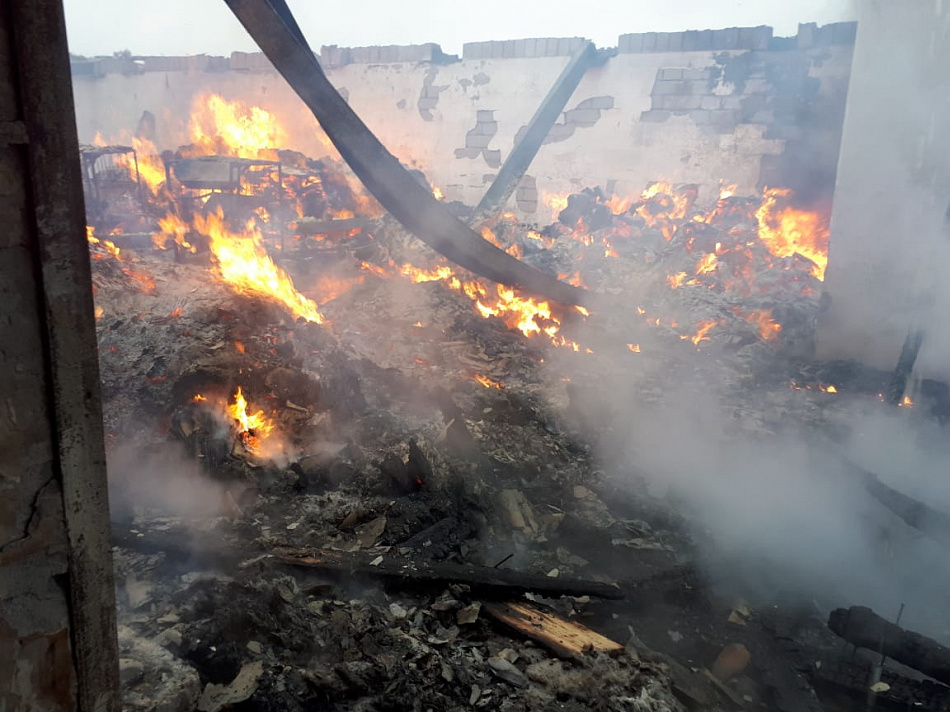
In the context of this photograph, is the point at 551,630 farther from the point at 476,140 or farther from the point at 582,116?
the point at 476,140

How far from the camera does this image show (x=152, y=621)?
125 inches

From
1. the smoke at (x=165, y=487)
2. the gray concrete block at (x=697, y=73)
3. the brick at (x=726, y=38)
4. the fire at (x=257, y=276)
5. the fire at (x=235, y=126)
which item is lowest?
the smoke at (x=165, y=487)

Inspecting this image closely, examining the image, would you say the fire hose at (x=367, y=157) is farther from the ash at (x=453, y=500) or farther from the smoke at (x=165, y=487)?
the smoke at (x=165, y=487)

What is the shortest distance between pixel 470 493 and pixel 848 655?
8.78 ft

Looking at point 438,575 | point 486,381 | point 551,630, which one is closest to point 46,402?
point 438,575

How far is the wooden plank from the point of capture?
10.9ft

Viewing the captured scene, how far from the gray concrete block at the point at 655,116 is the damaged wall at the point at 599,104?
0.9 inches

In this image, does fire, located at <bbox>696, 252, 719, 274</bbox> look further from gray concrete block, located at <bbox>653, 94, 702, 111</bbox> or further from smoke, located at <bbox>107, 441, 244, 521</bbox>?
smoke, located at <bbox>107, 441, 244, 521</bbox>

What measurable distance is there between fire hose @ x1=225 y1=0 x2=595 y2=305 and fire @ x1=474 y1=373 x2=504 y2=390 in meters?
1.22

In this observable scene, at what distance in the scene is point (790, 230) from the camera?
497 inches

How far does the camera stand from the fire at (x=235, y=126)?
17252mm

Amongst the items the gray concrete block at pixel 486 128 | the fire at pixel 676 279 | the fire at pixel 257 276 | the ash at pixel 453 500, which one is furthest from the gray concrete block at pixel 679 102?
the fire at pixel 257 276

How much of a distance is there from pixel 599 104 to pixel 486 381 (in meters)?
9.82

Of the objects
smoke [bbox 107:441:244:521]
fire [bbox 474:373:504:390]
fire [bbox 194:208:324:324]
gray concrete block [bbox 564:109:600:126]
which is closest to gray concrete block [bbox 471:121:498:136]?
gray concrete block [bbox 564:109:600:126]
